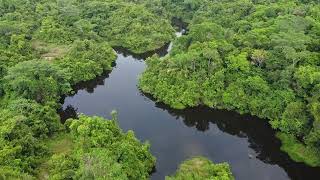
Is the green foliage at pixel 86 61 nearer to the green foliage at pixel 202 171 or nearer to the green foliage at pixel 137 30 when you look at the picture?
the green foliage at pixel 137 30

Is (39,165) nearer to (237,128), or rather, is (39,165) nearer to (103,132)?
(103,132)

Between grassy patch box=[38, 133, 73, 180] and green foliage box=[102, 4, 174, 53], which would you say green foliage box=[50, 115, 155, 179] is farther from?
green foliage box=[102, 4, 174, 53]

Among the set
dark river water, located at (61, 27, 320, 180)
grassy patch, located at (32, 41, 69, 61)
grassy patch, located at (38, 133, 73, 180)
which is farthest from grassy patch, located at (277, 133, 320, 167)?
grassy patch, located at (32, 41, 69, 61)

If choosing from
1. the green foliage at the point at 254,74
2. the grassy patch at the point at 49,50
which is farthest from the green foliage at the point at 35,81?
the grassy patch at the point at 49,50

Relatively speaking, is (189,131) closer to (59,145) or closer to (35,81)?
(59,145)

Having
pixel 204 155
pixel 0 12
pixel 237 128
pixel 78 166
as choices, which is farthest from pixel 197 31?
pixel 0 12

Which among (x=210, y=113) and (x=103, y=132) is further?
(x=210, y=113)
